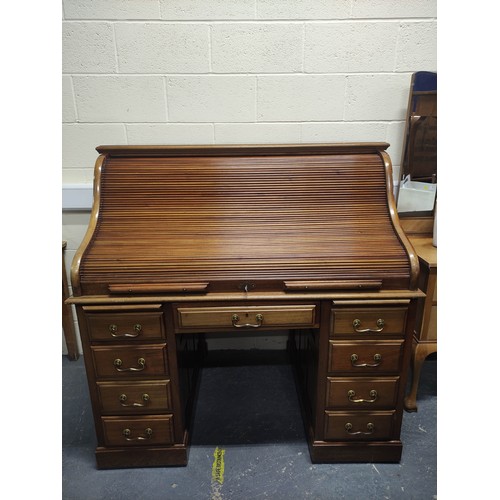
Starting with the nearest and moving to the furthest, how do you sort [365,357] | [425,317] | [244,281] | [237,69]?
1. [244,281]
2. [365,357]
3. [425,317]
4. [237,69]

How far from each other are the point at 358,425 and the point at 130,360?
1.00 m

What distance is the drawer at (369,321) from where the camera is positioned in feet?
4.54

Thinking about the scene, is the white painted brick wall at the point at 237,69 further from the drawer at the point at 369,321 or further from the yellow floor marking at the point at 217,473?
the yellow floor marking at the point at 217,473

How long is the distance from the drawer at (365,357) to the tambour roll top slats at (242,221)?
257mm

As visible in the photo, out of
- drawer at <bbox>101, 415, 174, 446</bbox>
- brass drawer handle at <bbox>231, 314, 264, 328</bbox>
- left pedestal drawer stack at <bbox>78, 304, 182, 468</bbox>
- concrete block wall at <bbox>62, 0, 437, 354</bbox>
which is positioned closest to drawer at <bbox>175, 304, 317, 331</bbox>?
brass drawer handle at <bbox>231, 314, 264, 328</bbox>

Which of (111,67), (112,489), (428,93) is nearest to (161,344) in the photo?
(112,489)

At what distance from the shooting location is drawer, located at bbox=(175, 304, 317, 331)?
53.7 inches

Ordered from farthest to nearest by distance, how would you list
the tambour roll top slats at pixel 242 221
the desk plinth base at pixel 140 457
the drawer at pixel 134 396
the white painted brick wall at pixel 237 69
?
the white painted brick wall at pixel 237 69 < the desk plinth base at pixel 140 457 < the drawer at pixel 134 396 < the tambour roll top slats at pixel 242 221

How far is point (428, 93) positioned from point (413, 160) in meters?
0.34

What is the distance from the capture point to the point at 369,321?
1.40m

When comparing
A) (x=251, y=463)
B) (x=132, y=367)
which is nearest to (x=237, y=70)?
(x=132, y=367)

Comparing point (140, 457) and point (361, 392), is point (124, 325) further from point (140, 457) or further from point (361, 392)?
point (361, 392)

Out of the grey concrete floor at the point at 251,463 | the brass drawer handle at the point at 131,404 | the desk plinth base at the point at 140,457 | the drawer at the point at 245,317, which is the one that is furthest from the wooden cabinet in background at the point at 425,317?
the brass drawer handle at the point at 131,404

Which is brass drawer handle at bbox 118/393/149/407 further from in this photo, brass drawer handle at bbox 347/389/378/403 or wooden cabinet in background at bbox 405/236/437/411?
wooden cabinet in background at bbox 405/236/437/411
